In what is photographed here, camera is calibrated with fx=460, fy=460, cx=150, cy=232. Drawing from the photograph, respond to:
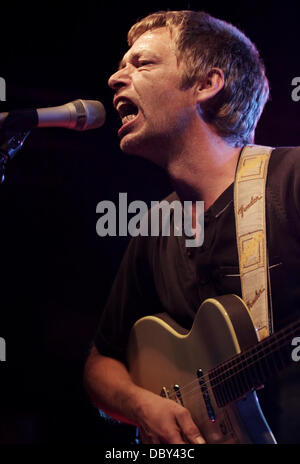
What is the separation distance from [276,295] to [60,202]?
2493mm

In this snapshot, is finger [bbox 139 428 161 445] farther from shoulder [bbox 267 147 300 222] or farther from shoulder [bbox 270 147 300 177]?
shoulder [bbox 270 147 300 177]

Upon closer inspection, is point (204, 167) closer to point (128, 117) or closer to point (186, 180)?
point (186, 180)

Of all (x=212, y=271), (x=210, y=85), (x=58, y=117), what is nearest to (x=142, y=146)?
(x=210, y=85)

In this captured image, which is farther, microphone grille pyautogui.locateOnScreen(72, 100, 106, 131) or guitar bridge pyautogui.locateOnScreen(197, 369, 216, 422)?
microphone grille pyautogui.locateOnScreen(72, 100, 106, 131)

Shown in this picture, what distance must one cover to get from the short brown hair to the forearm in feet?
3.87

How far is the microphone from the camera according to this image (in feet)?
4.81

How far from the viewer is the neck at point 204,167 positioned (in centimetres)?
201

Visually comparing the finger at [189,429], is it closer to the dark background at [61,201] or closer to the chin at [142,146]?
the chin at [142,146]

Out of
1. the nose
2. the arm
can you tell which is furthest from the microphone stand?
the arm

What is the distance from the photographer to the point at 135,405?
1866 millimetres

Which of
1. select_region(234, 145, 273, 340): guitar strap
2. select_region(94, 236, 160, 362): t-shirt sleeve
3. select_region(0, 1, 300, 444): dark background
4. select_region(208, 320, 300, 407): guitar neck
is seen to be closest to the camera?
select_region(208, 320, 300, 407): guitar neck

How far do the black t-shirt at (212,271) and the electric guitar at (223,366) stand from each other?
0.10 meters

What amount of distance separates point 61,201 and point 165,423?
7.89ft

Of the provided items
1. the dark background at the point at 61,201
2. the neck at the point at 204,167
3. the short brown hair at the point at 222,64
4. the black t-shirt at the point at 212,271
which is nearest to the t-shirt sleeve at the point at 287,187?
the black t-shirt at the point at 212,271
